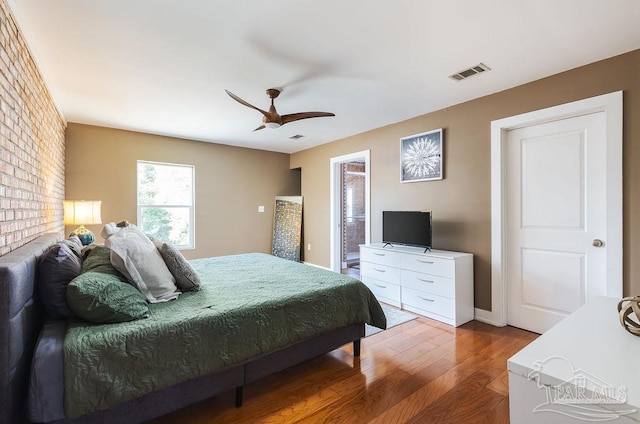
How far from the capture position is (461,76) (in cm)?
266

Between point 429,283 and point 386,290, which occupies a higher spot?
point 429,283

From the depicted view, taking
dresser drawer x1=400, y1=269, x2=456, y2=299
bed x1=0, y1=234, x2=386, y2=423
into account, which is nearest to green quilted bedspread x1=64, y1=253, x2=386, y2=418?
bed x1=0, y1=234, x2=386, y2=423

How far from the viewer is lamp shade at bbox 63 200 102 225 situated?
10.7 ft

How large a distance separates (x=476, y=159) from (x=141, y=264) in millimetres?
3272

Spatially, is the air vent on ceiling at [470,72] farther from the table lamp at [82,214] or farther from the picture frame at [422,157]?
the table lamp at [82,214]

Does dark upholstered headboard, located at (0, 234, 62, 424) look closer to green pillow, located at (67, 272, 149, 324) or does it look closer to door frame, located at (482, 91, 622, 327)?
green pillow, located at (67, 272, 149, 324)

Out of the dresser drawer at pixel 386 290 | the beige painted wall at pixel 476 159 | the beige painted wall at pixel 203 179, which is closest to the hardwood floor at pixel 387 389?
the dresser drawer at pixel 386 290

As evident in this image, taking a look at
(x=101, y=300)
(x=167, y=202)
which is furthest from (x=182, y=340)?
(x=167, y=202)

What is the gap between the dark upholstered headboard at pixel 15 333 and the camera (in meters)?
1.19

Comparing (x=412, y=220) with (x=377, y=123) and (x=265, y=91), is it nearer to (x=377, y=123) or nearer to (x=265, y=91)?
(x=377, y=123)

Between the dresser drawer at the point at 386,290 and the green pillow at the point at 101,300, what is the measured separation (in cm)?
279

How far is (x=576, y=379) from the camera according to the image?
79 centimetres

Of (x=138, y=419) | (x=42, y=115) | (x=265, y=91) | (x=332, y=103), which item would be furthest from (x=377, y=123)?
(x=138, y=419)

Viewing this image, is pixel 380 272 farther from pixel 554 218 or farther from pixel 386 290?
pixel 554 218
